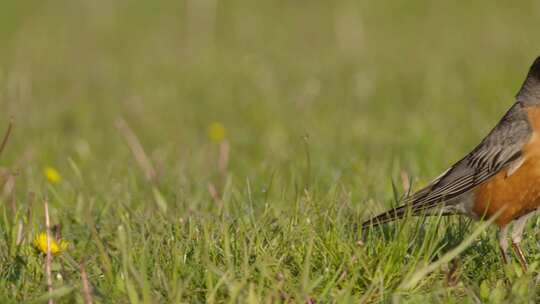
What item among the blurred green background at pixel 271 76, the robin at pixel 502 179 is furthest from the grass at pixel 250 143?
the robin at pixel 502 179

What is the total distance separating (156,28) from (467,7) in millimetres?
4830

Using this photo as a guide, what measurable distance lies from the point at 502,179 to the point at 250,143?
138 inches

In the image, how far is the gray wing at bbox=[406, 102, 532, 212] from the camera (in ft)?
17.0

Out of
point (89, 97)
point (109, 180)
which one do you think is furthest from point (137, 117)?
point (109, 180)

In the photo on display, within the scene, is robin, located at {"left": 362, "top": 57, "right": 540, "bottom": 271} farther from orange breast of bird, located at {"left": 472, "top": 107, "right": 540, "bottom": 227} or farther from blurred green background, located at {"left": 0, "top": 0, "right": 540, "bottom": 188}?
blurred green background, located at {"left": 0, "top": 0, "right": 540, "bottom": 188}

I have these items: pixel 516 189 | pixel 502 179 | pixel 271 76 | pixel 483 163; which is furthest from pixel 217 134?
pixel 516 189

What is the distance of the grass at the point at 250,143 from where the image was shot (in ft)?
13.8

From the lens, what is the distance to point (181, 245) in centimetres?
445

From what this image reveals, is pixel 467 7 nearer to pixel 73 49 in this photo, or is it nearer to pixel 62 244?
pixel 73 49

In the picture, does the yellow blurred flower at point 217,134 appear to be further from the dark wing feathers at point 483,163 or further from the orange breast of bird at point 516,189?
the orange breast of bird at point 516,189

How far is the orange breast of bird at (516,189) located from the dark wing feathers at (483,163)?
4 cm

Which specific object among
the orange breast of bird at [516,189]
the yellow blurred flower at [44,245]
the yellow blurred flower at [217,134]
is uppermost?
the orange breast of bird at [516,189]

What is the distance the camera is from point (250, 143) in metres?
8.42

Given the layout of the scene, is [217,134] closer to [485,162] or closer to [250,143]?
[250,143]
